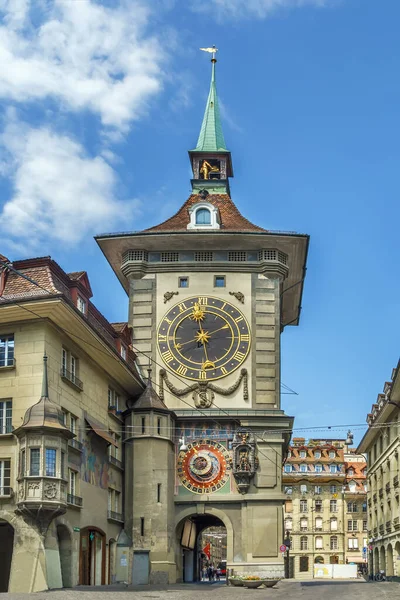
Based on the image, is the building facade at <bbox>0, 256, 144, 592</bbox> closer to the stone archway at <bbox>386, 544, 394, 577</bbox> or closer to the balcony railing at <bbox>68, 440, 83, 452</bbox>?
the balcony railing at <bbox>68, 440, 83, 452</bbox>

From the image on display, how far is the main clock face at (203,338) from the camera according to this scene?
53.3 m

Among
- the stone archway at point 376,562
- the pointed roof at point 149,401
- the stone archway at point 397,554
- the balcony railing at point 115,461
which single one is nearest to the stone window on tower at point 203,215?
the pointed roof at point 149,401

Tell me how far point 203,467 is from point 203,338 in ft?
23.4

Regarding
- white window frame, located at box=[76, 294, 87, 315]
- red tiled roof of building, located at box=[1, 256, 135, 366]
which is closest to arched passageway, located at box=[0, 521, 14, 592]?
red tiled roof of building, located at box=[1, 256, 135, 366]

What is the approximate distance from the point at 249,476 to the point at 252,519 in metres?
2.22

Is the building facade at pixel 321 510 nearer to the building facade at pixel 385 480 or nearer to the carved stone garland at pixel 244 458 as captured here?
the building facade at pixel 385 480

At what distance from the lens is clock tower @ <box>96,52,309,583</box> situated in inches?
1951

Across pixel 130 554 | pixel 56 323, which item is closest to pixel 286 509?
pixel 130 554

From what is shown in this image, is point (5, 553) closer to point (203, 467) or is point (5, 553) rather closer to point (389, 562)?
point (203, 467)

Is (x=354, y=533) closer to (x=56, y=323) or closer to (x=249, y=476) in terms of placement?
(x=249, y=476)

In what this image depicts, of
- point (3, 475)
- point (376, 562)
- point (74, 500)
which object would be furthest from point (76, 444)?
point (376, 562)

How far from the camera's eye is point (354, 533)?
12850 cm

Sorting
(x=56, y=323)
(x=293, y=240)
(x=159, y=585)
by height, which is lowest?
(x=159, y=585)

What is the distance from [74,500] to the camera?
1565 inches
